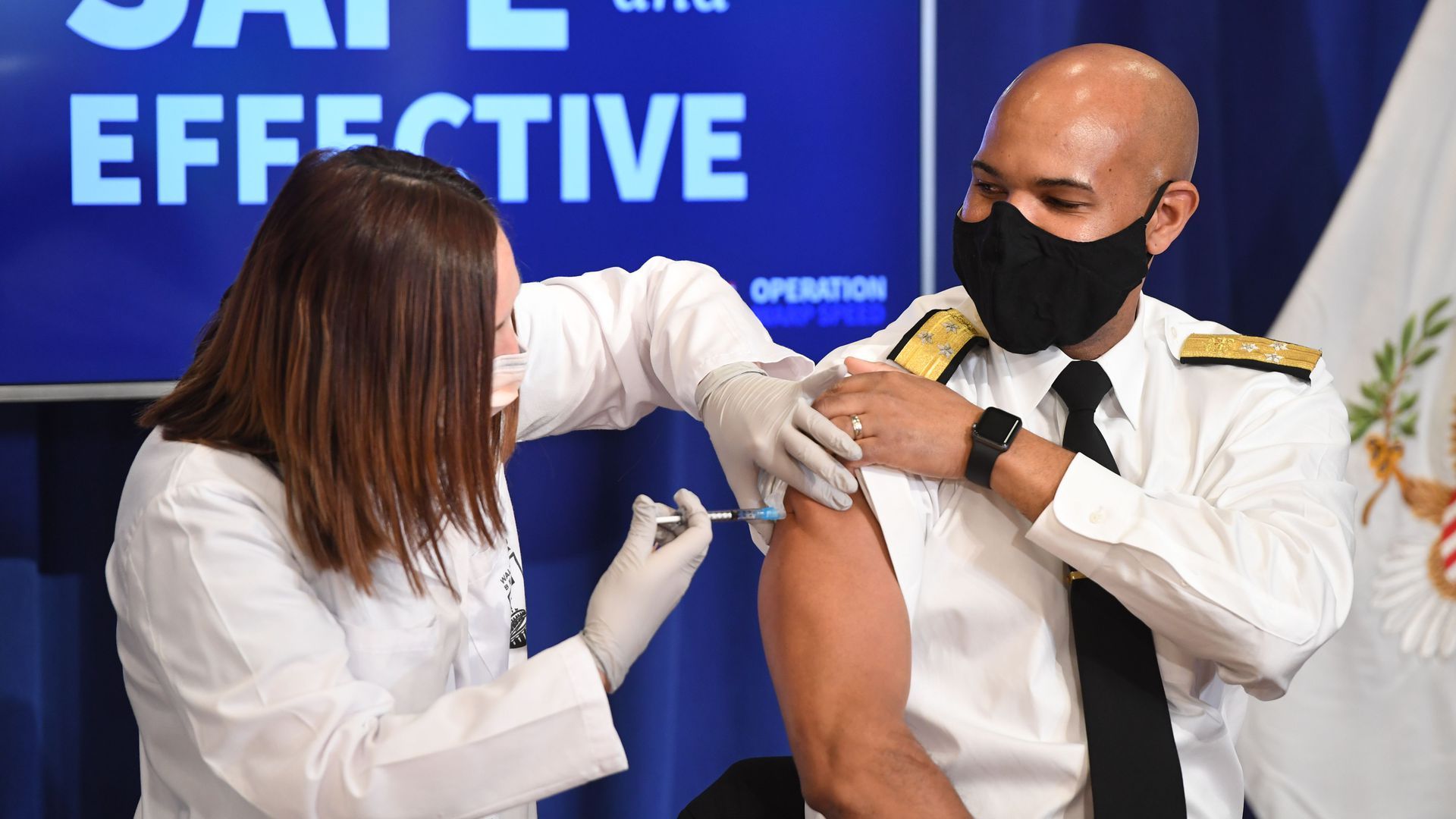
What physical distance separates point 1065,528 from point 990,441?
0.14 metres

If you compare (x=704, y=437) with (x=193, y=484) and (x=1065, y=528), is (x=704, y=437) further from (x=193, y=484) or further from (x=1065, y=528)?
(x=193, y=484)

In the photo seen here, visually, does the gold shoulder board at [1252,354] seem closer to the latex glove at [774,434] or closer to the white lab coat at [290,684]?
the latex glove at [774,434]

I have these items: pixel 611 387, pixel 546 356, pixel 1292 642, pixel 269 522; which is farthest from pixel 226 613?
pixel 1292 642

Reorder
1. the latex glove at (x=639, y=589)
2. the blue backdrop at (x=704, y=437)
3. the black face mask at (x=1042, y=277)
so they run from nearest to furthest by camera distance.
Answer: the latex glove at (x=639, y=589)
the black face mask at (x=1042, y=277)
the blue backdrop at (x=704, y=437)

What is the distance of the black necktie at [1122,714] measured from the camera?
150 centimetres

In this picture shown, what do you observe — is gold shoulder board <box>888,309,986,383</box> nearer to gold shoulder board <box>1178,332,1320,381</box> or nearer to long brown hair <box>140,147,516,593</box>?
gold shoulder board <box>1178,332,1320,381</box>

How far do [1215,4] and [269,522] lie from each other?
2.19 m

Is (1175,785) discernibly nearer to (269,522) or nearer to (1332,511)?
(1332,511)

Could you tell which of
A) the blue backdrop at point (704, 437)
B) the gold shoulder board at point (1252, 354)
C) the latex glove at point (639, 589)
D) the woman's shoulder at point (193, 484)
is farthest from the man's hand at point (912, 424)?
the blue backdrop at point (704, 437)

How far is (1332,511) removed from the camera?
1556 millimetres

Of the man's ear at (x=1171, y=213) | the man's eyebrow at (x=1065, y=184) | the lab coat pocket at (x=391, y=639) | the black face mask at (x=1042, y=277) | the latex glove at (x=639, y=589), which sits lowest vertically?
the lab coat pocket at (x=391, y=639)

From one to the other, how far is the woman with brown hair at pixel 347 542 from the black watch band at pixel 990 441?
1.17 ft

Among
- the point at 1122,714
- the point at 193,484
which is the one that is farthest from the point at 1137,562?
the point at 193,484

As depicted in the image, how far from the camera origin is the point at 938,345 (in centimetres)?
176
